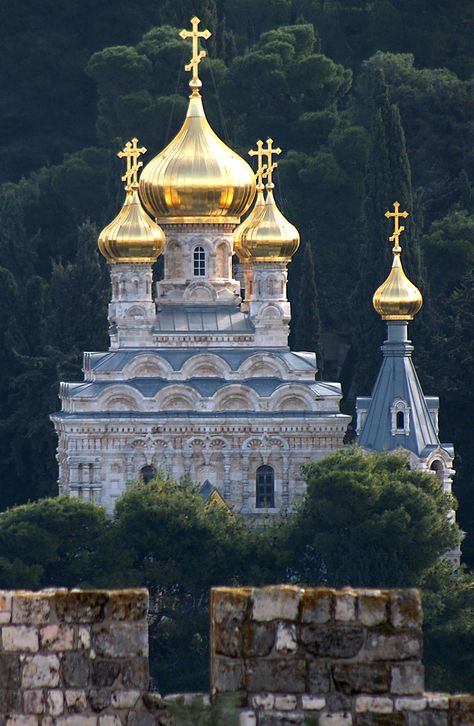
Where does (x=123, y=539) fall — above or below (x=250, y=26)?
below

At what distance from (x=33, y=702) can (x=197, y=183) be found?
42826 mm

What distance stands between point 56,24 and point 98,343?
16.0 meters

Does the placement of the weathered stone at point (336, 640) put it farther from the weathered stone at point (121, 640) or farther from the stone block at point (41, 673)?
the stone block at point (41, 673)

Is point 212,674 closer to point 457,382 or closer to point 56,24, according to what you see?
point 457,382

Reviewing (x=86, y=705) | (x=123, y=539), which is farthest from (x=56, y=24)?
(x=86, y=705)

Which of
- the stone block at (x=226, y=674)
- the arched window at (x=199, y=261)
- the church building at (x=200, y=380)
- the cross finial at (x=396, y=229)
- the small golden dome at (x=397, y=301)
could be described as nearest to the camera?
the stone block at (x=226, y=674)

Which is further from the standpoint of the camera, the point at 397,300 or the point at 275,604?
the point at 397,300

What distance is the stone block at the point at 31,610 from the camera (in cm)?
1023

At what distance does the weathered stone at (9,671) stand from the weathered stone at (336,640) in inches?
35.7

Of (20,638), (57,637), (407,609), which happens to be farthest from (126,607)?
(407,609)

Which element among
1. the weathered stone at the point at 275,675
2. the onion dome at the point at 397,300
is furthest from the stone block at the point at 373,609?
Answer: the onion dome at the point at 397,300

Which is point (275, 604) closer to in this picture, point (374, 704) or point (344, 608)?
point (344, 608)

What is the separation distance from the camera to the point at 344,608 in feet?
33.1

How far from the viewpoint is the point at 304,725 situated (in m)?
10.0
